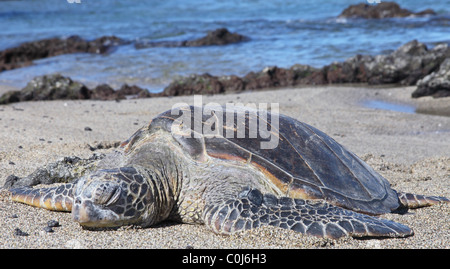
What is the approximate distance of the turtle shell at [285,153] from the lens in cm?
337

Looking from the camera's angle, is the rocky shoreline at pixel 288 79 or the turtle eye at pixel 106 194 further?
the rocky shoreline at pixel 288 79

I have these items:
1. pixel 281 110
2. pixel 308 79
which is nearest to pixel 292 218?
pixel 281 110

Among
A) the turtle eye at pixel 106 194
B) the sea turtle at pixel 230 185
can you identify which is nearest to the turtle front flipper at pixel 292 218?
the sea turtle at pixel 230 185

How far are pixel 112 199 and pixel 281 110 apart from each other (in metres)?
5.67

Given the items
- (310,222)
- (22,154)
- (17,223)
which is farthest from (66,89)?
(310,222)

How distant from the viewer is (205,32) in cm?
2111

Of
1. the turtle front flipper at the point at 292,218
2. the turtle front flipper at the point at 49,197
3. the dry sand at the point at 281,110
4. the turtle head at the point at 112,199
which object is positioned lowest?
the dry sand at the point at 281,110

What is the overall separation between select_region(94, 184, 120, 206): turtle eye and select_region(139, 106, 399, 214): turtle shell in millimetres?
693

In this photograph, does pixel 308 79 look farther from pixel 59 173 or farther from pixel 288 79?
pixel 59 173

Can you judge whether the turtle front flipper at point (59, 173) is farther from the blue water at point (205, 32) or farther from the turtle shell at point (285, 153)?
the blue water at point (205, 32)

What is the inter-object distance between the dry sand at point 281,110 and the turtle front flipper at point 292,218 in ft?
0.18

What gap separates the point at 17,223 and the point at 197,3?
33533mm

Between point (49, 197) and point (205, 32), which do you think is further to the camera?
point (205, 32)
